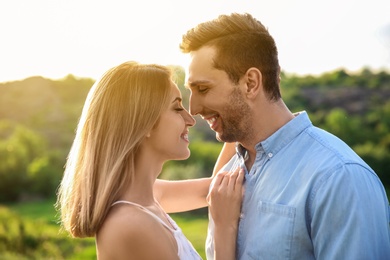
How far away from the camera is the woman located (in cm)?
224

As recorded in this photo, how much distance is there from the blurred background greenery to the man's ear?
29.9 ft

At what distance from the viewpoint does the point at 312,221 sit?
2115mm

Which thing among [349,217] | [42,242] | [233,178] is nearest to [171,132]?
[233,178]

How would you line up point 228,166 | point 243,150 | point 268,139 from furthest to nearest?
point 228,166, point 243,150, point 268,139

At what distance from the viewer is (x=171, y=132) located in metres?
2.43

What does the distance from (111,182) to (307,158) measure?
0.73 metres

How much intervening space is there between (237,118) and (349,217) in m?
0.65

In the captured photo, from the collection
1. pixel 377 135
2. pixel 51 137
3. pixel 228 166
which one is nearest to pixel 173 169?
pixel 51 137

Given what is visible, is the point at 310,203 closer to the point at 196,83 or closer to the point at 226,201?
the point at 226,201

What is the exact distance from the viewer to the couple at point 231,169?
2098 mm

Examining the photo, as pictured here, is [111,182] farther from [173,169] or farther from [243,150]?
[173,169]

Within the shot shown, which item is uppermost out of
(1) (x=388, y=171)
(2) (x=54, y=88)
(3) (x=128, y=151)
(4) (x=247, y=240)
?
(3) (x=128, y=151)

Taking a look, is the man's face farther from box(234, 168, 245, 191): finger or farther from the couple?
box(234, 168, 245, 191): finger

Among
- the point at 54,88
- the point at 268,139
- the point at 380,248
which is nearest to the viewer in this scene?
the point at 380,248
